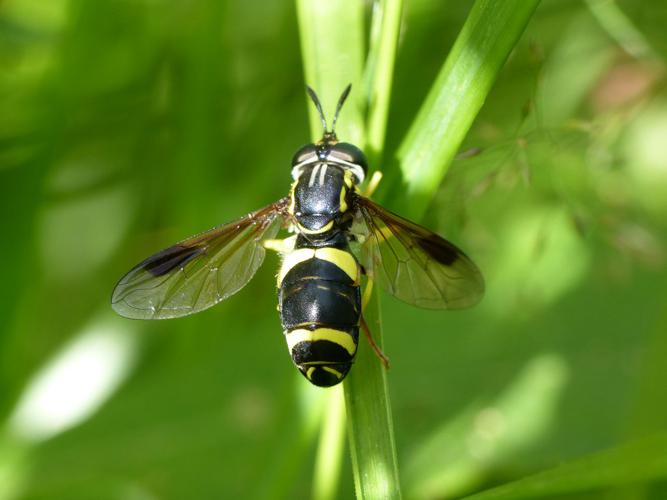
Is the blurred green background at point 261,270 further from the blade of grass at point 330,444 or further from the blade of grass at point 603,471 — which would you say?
the blade of grass at point 603,471

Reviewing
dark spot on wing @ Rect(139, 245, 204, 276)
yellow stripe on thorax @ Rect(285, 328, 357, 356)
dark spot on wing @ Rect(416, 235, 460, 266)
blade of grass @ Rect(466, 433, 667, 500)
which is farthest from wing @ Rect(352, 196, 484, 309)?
blade of grass @ Rect(466, 433, 667, 500)

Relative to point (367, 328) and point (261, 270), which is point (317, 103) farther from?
point (261, 270)

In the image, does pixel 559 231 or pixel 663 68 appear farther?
pixel 559 231

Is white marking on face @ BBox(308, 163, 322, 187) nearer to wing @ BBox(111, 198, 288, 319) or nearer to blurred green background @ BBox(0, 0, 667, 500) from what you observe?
wing @ BBox(111, 198, 288, 319)

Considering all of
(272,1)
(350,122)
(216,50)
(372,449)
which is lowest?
(372,449)

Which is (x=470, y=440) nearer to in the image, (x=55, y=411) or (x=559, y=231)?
(x=559, y=231)

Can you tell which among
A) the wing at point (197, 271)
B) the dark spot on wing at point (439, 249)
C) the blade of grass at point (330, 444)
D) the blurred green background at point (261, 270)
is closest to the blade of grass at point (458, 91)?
the dark spot on wing at point (439, 249)

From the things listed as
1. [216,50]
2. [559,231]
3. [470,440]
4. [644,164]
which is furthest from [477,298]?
[644,164]

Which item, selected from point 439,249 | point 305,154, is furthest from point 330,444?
point 305,154
